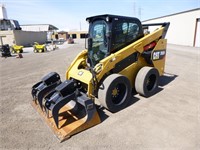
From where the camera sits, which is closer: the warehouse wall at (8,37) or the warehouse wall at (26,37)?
the warehouse wall at (8,37)

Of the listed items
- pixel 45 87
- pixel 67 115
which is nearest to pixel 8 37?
pixel 45 87

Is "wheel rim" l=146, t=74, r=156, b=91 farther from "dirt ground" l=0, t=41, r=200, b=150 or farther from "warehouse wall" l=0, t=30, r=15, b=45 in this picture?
"warehouse wall" l=0, t=30, r=15, b=45

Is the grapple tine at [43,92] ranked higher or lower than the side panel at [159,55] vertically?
lower

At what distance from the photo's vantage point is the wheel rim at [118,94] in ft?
13.8

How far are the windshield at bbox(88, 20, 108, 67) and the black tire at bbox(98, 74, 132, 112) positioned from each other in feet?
2.67

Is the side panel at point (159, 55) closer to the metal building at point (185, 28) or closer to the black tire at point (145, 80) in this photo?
the black tire at point (145, 80)

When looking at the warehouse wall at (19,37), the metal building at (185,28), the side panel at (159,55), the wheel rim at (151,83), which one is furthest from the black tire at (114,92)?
the warehouse wall at (19,37)

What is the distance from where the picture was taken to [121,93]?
4.38m

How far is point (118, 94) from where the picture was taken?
4344 millimetres

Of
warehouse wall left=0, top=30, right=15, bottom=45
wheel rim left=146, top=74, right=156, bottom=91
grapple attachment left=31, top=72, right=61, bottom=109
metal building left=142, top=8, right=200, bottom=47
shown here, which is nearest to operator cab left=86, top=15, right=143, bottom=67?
grapple attachment left=31, top=72, right=61, bottom=109

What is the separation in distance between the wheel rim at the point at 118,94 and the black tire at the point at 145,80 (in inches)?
25.2

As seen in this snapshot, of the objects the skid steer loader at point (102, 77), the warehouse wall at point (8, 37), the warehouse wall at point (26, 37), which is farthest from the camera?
the warehouse wall at point (26, 37)

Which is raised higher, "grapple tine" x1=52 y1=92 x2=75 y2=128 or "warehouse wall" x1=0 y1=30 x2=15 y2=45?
"warehouse wall" x1=0 y1=30 x2=15 y2=45

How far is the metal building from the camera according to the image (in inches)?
811
